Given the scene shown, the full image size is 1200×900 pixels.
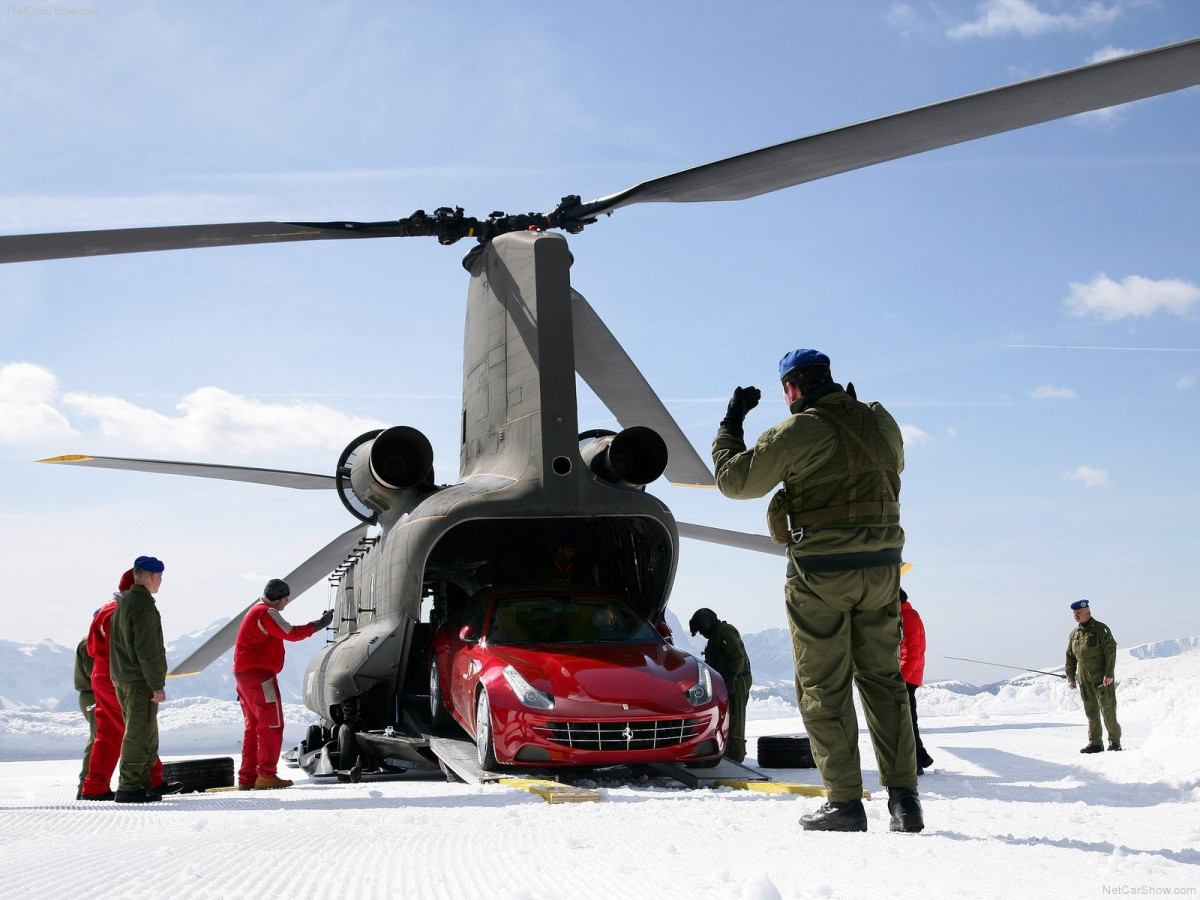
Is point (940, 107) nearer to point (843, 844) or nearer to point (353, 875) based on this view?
point (843, 844)

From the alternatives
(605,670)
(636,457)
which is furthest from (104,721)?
(636,457)

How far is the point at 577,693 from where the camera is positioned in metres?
6.81

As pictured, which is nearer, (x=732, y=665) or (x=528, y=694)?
(x=528, y=694)

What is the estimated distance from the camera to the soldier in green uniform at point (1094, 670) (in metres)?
10.9

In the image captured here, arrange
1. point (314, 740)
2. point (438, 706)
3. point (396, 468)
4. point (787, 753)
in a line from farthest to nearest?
point (314, 740), point (396, 468), point (438, 706), point (787, 753)

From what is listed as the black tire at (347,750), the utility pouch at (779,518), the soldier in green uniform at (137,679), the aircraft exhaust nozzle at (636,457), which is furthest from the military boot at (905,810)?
the black tire at (347,750)

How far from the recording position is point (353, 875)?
287 cm

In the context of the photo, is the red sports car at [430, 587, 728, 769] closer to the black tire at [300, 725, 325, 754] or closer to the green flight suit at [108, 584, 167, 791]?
the green flight suit at [108, 584, 167, 791]

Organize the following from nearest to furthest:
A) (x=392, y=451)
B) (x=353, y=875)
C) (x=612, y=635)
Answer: (x=353, y=875)
(x=612, y=635)
(x=392, y=451)

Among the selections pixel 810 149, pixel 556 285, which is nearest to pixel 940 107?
pixel 810 149

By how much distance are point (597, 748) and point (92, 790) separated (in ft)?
11.4

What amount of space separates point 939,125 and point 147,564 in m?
6.00

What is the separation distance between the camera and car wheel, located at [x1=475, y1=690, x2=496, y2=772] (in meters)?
6.82

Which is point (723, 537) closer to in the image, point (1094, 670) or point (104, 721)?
point (1094, 670)
